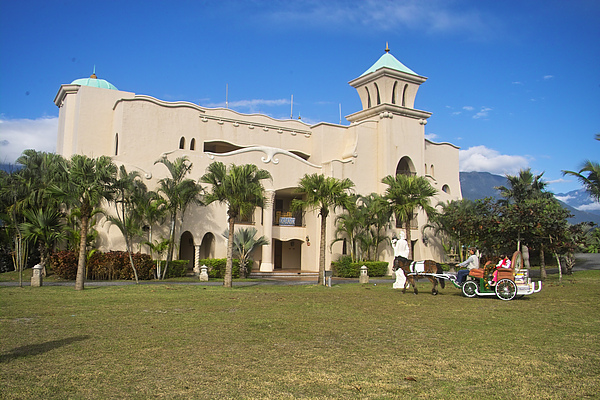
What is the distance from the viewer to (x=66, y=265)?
26156mm

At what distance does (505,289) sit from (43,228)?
73.2 ft

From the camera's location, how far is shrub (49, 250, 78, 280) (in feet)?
85.8

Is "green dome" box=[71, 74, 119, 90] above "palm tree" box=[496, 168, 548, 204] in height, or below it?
above

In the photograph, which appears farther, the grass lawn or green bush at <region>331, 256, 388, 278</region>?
green bush at <region>331, 256, 388, 278</region>

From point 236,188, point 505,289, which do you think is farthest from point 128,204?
point 505,289

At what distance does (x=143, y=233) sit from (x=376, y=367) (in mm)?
23634

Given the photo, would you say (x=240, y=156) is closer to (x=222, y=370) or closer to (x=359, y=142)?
(x=359, y=142)

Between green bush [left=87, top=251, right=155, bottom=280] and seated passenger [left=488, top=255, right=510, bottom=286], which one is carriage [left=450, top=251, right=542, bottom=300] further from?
green bush [left=87, top=251, right=155, bottom=280]

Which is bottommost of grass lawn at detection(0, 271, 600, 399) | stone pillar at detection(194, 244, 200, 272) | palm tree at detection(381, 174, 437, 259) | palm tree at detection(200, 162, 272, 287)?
grass lawn at detection(0, 271, 600, 399)

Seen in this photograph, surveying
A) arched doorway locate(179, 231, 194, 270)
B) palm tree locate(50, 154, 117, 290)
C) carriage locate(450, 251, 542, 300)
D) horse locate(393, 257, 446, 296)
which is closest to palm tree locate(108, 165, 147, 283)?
arched doorway locate(179, 231, 194, 270)

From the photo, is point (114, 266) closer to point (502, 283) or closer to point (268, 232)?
point (268, 232)

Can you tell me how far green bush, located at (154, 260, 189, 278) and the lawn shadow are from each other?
20878 millimetres

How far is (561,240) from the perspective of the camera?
78.5ft

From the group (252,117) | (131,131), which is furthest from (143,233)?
(252,117)
